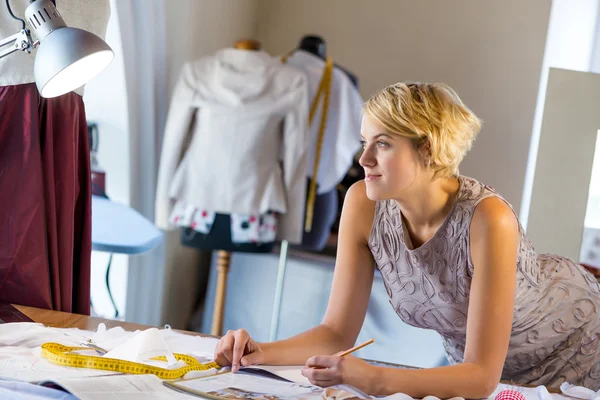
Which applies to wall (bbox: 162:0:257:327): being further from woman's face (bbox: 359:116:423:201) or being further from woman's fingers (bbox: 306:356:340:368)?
woman's fingers (bbox: 306:356:340:368)

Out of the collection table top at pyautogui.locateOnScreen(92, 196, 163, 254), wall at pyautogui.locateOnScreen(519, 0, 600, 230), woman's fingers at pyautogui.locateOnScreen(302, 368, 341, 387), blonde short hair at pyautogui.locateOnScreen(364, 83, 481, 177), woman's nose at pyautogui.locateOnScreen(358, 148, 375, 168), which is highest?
wall at pyautogui.locateOnScreen(519, 0, 600, 230)

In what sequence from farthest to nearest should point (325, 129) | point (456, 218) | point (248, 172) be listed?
point (325, 129), point (248, 172), point (456, 218)

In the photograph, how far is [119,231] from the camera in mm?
2428

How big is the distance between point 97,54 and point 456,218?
79 cm

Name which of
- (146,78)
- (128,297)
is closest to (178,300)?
(128,297)

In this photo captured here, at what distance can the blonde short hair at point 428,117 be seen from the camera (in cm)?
151

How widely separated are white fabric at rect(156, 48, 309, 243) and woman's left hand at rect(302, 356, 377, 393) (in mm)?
1834

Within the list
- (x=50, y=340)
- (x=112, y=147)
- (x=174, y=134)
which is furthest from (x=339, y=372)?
(x=112, y=147)

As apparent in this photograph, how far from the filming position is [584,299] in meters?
1.80

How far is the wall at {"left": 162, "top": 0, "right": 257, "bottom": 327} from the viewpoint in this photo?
11.1 ft

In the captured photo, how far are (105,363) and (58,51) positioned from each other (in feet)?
1.69

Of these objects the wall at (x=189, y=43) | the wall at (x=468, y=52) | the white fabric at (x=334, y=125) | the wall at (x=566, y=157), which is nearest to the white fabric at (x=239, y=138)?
the white fabric at (x=334, y=125)

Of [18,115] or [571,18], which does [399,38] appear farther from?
[18,115]

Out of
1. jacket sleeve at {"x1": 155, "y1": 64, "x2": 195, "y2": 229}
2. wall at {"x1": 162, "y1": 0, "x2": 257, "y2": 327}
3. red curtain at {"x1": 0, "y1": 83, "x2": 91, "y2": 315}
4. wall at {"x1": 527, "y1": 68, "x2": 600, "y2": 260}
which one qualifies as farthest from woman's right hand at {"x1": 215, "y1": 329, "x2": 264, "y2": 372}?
wall at {"x1": 162, "y1": 0, "x2": 257, "y2": 327}
